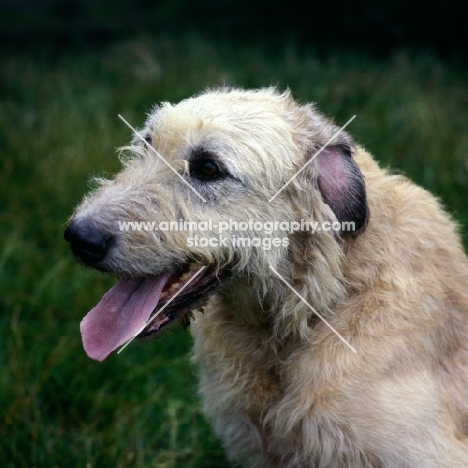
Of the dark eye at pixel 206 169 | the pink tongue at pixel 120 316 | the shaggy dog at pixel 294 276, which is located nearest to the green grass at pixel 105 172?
the pink tongue at pixel 120 316

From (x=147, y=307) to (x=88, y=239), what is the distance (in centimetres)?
42

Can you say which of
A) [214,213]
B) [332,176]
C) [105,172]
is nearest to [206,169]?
[214,213]

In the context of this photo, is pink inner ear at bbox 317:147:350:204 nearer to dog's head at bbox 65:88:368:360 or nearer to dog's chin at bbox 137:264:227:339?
dog's head at bbox 65:88:368:360

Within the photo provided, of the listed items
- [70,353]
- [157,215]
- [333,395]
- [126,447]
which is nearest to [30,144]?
[70,353]

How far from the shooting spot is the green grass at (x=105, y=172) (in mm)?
4520

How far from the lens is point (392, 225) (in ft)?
12.0

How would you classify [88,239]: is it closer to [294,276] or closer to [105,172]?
[294,276]

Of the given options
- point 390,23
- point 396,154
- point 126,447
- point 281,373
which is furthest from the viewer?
point 390,23

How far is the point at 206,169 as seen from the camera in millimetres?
3443

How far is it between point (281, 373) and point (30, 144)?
482 cm

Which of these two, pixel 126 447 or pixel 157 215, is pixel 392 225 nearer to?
pixel 157 215

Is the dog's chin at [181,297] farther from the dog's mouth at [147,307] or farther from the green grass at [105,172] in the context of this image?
the green grass at [105,172]

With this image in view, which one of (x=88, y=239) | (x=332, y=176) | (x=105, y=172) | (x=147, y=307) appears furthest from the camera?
(x=105, y=172)

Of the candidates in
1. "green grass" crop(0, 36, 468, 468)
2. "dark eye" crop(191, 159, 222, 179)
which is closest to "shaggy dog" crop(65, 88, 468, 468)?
"dark eye" crop(191, 159, 222, 179)
